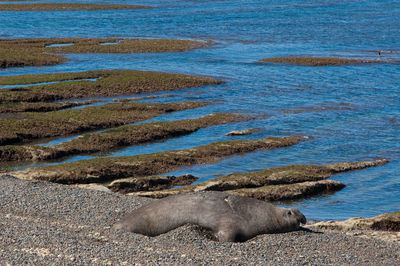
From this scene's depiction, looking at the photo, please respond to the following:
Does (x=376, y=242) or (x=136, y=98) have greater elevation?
(x=376, y=242)

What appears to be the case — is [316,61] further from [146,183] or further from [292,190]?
[146,183]

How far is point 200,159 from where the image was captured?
32.4 metres

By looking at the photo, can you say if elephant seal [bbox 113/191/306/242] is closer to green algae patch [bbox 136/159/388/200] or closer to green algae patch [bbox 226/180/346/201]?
green algae patch [bbox 136/159/388/200]

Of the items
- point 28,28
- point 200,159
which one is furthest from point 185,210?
point 28,28

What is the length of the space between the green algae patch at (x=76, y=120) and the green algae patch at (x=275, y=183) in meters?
13.9

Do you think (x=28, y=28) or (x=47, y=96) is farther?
(x=28, y=28)

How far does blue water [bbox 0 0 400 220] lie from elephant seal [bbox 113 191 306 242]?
6.87 meters

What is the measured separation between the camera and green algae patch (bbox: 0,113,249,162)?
105 feet

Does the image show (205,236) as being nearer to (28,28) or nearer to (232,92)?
Result: (232,92)

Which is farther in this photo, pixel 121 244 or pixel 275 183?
pixel 275 183

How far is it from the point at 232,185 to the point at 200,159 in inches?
215

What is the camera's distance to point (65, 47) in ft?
263

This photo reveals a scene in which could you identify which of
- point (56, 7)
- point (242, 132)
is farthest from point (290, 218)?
point (56, 7)

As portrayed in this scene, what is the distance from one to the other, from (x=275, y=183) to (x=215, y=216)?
1116 centimetres
